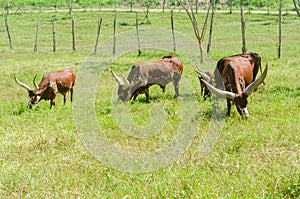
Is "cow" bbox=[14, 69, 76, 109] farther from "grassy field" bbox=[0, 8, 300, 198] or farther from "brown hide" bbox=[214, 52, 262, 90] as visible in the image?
"brown hide" bbox=[214, 52, 262, 90]

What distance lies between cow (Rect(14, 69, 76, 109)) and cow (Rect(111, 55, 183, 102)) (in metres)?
2.11

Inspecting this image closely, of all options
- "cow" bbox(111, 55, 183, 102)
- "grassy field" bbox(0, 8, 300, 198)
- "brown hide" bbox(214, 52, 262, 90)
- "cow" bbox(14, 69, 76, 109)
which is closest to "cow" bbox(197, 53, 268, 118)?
"brown hide" bbox(214, 52, 262, 90)

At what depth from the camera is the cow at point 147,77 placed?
11742mm

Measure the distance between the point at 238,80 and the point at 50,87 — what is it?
19.2 feet

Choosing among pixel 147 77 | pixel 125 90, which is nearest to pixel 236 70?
pixel 147 77

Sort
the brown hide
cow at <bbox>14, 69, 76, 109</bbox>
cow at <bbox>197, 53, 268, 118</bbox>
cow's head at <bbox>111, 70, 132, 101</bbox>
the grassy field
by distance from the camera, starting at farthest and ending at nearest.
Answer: cow at <bbox>14, 69, 76, 109</bbox> < cow's head at <bbox>111, 70, 132, 101</bbox> < the brown hide < cow at <bbox>197, 53, 268, 118</bbox> < the grassy field

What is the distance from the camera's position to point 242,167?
5.79 metres

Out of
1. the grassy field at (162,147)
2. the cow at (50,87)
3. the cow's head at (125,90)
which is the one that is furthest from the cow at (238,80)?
the cow at (50,87)

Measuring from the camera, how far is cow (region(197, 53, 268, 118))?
8.83m

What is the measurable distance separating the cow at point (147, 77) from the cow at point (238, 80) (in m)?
2.11

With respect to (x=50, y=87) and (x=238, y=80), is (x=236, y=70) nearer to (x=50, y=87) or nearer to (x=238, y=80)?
(x=238, y=80)

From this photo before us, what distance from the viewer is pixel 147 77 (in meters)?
12.2

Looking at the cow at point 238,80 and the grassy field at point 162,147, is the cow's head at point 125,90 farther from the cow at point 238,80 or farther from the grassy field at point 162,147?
the cow at point 238,80

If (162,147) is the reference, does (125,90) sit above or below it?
above
